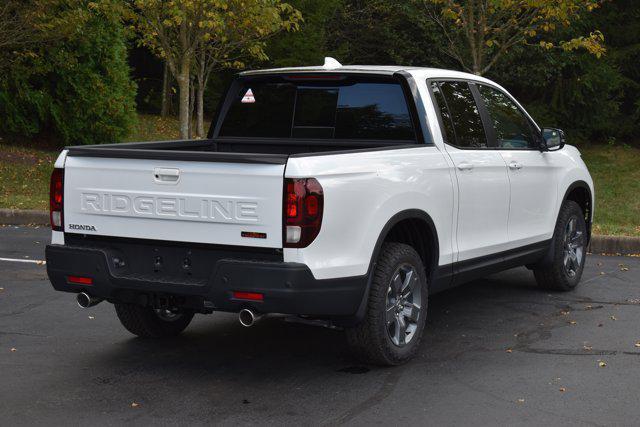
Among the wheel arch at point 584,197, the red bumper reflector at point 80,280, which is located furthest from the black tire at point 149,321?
the wheel arch at point 584,197

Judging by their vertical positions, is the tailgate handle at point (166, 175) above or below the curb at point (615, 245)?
above

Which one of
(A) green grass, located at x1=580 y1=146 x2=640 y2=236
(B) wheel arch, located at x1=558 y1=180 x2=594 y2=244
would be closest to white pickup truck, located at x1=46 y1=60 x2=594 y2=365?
(B) wheel arch, located at x1=558 y1=180 x2=594 y2=244

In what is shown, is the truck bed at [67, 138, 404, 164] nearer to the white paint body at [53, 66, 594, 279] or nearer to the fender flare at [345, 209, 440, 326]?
the white paint body at [53, 66, 594, 279]

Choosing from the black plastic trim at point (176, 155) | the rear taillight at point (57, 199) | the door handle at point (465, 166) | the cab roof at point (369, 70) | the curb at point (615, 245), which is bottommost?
the curb at point (615, 245)

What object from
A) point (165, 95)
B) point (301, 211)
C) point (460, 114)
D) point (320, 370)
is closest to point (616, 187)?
point (460, 114)

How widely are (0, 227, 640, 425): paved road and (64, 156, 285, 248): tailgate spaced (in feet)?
2.95

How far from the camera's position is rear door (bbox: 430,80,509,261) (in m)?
6.73

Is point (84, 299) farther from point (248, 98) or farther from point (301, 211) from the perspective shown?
point (248, 98)

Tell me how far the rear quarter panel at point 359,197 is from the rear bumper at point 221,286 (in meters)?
0.09

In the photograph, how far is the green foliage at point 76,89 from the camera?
64.5ft

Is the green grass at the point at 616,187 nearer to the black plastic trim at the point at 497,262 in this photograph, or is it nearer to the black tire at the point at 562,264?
the black tire at the point at 562,264

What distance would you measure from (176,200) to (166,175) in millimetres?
156

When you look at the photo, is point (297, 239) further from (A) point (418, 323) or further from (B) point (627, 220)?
(B) point (627, 220)

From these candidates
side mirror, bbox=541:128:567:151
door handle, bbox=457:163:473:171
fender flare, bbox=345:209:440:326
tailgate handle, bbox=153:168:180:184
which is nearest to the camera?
tailgate handle, bbox=153:168:180:184
